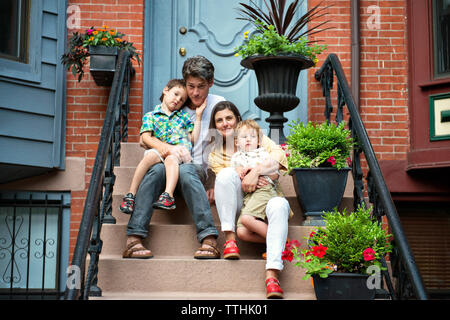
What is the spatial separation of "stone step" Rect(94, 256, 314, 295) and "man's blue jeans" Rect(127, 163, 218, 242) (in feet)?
0.67

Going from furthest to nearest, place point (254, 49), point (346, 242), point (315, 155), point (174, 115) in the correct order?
point (254, 49) → point (174, 115) → point (315, 155) → point (346, 242)

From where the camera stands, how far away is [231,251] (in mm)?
3320

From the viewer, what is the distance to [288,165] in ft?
12.3

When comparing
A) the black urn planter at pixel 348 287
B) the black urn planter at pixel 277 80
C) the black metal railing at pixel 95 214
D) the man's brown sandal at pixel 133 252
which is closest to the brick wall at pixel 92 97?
the black metal railing at pixel 95 214

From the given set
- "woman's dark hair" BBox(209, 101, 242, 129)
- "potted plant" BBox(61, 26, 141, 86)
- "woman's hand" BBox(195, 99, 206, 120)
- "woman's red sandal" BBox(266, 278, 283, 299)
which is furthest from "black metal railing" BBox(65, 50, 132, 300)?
"woman's red sandal" BBox(266, 278, 283, 299)

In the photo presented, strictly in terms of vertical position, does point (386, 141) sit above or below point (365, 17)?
below

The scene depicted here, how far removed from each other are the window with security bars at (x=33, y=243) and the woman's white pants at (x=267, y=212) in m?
2.14

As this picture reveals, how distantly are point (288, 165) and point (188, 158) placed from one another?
0.71 metres

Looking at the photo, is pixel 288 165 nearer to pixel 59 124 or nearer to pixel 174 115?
pixel 174 115

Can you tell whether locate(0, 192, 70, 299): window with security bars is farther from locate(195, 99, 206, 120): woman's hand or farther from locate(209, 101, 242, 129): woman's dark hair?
locate(209, 101, 242, 129): woman's dark hair

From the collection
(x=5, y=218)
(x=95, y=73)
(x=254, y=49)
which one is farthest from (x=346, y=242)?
(x=5, y=218)

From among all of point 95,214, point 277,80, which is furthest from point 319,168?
point 95,214
